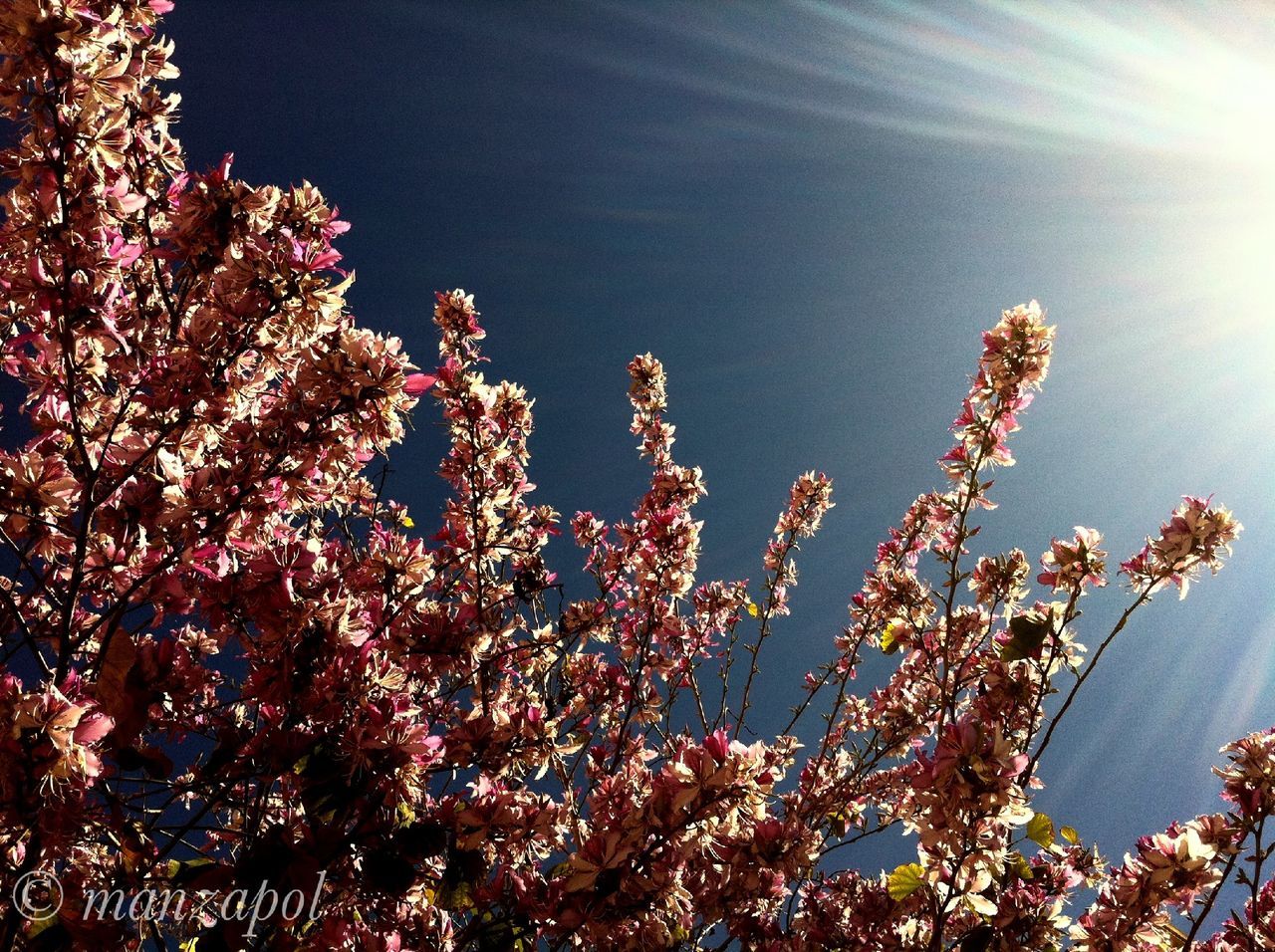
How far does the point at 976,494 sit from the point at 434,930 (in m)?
2.60

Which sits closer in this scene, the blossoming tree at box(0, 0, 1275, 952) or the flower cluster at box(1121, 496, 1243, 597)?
the blossoming tree at box(0, 0, 1275, 952)

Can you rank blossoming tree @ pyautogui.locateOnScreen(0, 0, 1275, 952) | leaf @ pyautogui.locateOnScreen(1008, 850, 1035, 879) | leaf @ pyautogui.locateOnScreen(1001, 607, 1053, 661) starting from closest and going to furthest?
blossoming tree @ pyautogui.locateOnScreen(0, 0, 1275, 952) < leaf @ pyautogui.locateOnScreen(1008, 850, 1035, 879) < leaf @ pyautogui.locateOnScreen(1001, 607, 1053, 661)

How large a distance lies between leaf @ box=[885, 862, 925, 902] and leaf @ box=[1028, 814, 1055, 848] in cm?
39

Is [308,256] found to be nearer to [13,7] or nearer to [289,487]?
[289,487]

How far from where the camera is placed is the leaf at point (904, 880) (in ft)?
6.57

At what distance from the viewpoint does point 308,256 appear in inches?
65.6

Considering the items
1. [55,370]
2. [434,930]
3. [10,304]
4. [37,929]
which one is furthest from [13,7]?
[434,930]

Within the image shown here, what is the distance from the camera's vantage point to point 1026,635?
8.23ft

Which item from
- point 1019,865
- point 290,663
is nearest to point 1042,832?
point 1019,865

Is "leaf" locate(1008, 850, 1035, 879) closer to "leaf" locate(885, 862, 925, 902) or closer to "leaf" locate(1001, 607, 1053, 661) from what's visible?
"leaf" locate(885, 862, 925, 902)

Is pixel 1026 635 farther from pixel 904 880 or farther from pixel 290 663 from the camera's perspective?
pixel 290 663

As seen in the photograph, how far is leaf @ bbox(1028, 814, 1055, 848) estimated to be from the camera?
210cm

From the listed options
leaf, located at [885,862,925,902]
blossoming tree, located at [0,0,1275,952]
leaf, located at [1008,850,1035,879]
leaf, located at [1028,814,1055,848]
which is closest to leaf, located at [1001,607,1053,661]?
blossoming tree, located at [0,0,1275,952]

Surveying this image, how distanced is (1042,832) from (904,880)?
1.61 ft
